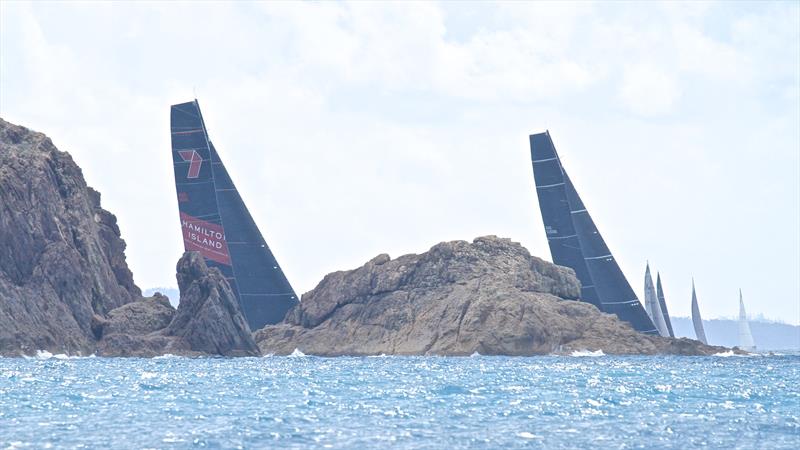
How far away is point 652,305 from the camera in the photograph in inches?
5153

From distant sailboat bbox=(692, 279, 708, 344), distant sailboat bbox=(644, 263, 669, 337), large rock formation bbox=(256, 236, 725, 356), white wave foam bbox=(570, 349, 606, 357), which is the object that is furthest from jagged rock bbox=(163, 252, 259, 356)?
distant sailboat bbox=(692, 279, 708, 344)

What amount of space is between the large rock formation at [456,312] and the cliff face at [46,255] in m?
14.1

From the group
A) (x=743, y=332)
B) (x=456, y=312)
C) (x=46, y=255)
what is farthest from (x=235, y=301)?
(x=743, y=332)

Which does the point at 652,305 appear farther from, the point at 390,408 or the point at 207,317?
the point at 390,408

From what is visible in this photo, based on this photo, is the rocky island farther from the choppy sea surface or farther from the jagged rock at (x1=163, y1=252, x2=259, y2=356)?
the choppy sea surface

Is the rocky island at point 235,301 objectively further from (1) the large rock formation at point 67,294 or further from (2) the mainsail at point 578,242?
(2) the mainsail at point 578,242

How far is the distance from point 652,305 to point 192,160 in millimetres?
51170

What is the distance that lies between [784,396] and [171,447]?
26.2 m

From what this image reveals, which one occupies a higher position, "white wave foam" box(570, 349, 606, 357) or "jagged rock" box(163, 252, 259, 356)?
"jagged rock" box(163, 252, 259, 356)

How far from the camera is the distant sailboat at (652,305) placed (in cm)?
12850

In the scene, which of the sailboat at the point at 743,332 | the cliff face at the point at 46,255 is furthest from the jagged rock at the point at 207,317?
the sailboat at the point at 743,332

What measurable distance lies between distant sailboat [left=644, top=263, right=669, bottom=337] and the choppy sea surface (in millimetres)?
63568

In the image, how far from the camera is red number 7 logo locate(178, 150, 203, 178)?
4035 inches

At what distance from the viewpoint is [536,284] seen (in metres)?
95.1
